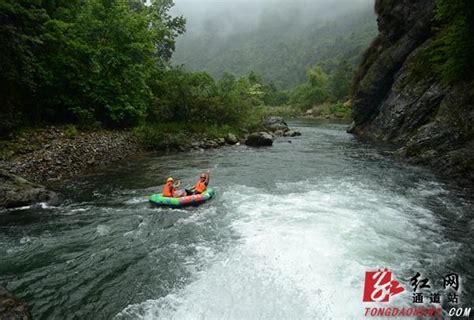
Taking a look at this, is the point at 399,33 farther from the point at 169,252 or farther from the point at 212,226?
the point at 169,252

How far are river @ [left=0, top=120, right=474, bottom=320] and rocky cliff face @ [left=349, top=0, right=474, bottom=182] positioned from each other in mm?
2379

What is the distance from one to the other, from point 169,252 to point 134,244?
1.15 meters

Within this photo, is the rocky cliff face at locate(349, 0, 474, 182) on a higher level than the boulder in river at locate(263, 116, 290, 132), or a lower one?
higher

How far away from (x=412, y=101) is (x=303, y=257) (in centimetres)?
2068

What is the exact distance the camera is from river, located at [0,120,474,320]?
21.3 ft

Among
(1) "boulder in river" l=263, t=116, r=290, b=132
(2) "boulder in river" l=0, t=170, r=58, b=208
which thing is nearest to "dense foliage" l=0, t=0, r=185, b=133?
(2) "boulder in river" l=0, t=170, r=58, b=208

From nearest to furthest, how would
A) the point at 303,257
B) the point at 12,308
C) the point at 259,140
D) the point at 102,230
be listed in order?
1. the point at 12,308
2. the point at 303,257
3. the point at 102,230
4. the point at 259,140

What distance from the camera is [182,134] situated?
2573 centimetres

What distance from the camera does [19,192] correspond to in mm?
11664

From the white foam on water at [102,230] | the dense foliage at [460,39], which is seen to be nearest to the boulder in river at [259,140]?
the dense foliage at [460,39]

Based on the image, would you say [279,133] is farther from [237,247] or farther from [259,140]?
[237,247]

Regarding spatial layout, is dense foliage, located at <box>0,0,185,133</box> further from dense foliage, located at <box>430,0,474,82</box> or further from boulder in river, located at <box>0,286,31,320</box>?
dense foliage, located at <box>430,0,474,82</box>

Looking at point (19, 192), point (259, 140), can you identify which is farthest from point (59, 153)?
point (259, 140)

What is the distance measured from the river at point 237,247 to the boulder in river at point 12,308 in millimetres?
203
